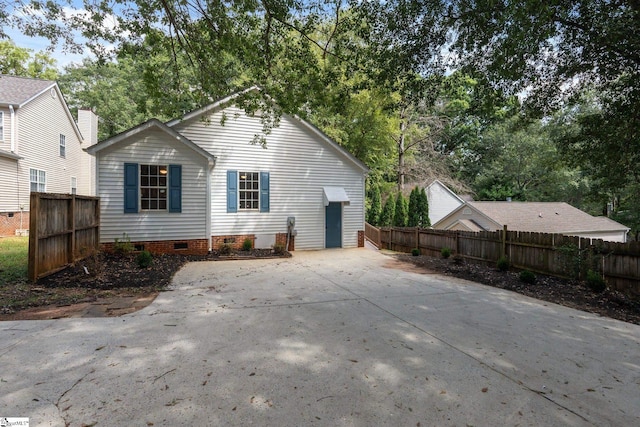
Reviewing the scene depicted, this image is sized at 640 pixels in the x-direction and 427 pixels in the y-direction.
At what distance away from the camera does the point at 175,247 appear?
1078 centimetres

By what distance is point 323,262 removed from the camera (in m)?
10.3

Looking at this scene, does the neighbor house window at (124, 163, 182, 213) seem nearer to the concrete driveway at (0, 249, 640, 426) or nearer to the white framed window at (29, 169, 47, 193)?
the concrete driveway at (0, 249, 640, 426)

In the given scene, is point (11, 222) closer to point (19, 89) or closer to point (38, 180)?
point (38, 180)

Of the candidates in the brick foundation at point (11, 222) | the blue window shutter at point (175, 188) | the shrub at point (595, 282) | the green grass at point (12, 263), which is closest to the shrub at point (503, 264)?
the shrub at point (595, 282)

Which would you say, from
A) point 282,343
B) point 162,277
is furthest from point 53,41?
point 282,343

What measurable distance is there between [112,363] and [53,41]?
28.5 ft

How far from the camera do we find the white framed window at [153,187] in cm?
1050

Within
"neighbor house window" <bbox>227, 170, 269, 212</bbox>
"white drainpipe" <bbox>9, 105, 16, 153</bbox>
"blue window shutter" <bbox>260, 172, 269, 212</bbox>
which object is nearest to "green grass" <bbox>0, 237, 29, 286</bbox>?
"white drainpipe" <bbox>9, 105, 16, 153</bbox>

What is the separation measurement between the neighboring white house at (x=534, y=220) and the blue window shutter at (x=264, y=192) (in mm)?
14070

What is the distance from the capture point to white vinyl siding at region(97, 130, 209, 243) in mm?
10062

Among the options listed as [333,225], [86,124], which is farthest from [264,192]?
[86,124]

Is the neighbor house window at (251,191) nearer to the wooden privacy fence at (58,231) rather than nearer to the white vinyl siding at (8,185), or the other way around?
the wooden privacy fence at (58,231)

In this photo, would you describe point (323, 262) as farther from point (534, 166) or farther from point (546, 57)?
point (534, 166)

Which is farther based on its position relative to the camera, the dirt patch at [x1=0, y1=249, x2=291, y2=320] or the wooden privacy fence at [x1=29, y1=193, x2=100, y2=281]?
the wooden privacy fence at [x1=29, y1=193, x2=100, y2=281]
